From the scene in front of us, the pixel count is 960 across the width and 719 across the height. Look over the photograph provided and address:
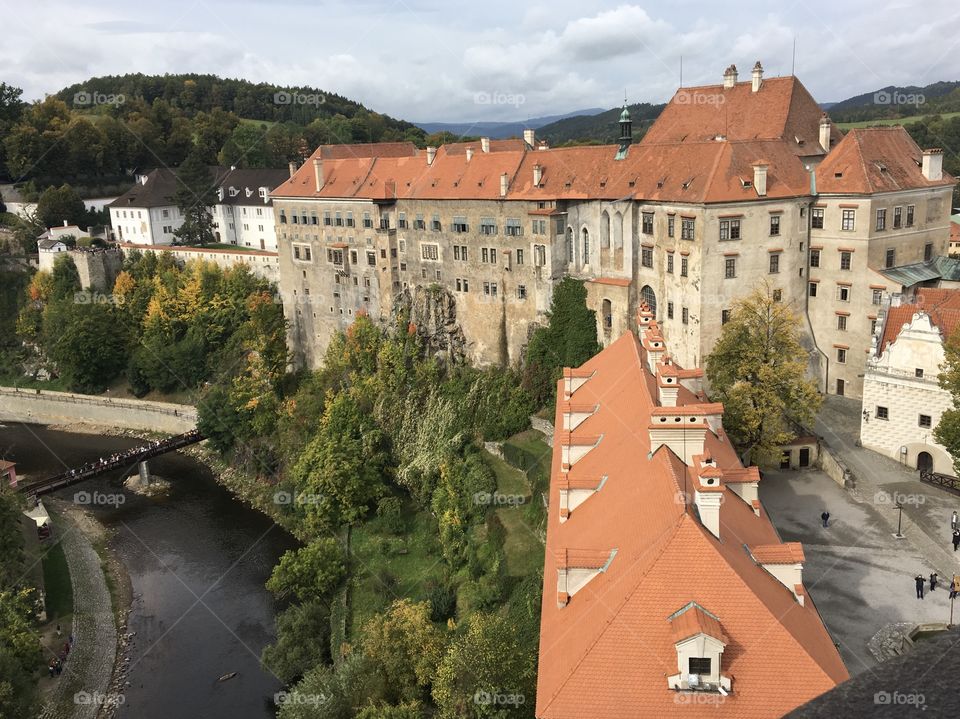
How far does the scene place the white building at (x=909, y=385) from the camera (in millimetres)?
31031

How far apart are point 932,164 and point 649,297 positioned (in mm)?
14534

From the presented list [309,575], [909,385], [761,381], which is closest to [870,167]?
[909,385]

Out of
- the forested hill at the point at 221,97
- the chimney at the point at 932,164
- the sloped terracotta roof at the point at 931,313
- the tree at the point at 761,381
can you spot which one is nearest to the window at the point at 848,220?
the sloped terracotta roof at the point at 931,313

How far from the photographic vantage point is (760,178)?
1428 inches

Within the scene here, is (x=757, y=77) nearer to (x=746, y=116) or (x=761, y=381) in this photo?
(x=746, y=116)

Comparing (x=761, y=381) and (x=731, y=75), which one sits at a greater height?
(x=731, y=75)

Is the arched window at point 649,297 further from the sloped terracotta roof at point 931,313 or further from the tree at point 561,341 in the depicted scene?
the sloped terracotta roof at point 931,313

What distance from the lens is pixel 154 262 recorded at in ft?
226

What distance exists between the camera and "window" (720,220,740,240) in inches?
1419

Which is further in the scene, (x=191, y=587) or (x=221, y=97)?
(x=221, y=97)

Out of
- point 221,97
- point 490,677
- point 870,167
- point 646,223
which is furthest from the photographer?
point 221,97

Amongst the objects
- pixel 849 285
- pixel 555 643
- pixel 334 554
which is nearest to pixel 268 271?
pixel 334 554

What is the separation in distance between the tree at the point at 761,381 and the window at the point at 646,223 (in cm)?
748

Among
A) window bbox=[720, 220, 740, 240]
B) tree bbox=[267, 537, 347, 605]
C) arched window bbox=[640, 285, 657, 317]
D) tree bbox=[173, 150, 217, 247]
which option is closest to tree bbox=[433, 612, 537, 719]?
tree bbox=[267, 537, 347, 605]
